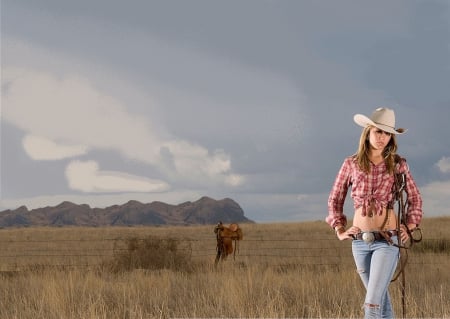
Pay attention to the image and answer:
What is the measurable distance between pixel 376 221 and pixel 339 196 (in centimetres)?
37

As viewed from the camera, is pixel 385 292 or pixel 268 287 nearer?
pixel 385 292

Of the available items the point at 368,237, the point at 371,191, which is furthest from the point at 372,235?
the point at 371,191

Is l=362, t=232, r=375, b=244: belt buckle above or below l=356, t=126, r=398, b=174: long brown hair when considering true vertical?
below

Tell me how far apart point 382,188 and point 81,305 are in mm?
4666

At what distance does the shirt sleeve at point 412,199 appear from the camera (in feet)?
16.4

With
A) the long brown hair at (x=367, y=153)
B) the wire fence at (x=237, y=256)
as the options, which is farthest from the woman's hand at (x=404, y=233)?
the wire fence at (x=237, y=256)

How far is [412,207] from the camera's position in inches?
198

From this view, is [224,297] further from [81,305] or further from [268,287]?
[81,305]

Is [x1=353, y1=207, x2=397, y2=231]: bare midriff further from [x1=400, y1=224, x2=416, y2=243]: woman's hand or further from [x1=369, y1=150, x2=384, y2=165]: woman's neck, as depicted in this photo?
[x1=369, y1=150, x2=384, y2=165]: woman's neck

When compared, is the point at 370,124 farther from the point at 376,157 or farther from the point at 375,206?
the point at 375,206

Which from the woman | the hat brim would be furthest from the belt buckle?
the hat brim

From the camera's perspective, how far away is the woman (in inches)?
188

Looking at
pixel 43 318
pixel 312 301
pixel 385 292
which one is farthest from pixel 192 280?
pixel 385 292

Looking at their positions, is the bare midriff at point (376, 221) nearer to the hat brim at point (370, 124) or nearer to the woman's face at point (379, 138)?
the woman's face at point (379, 138)
